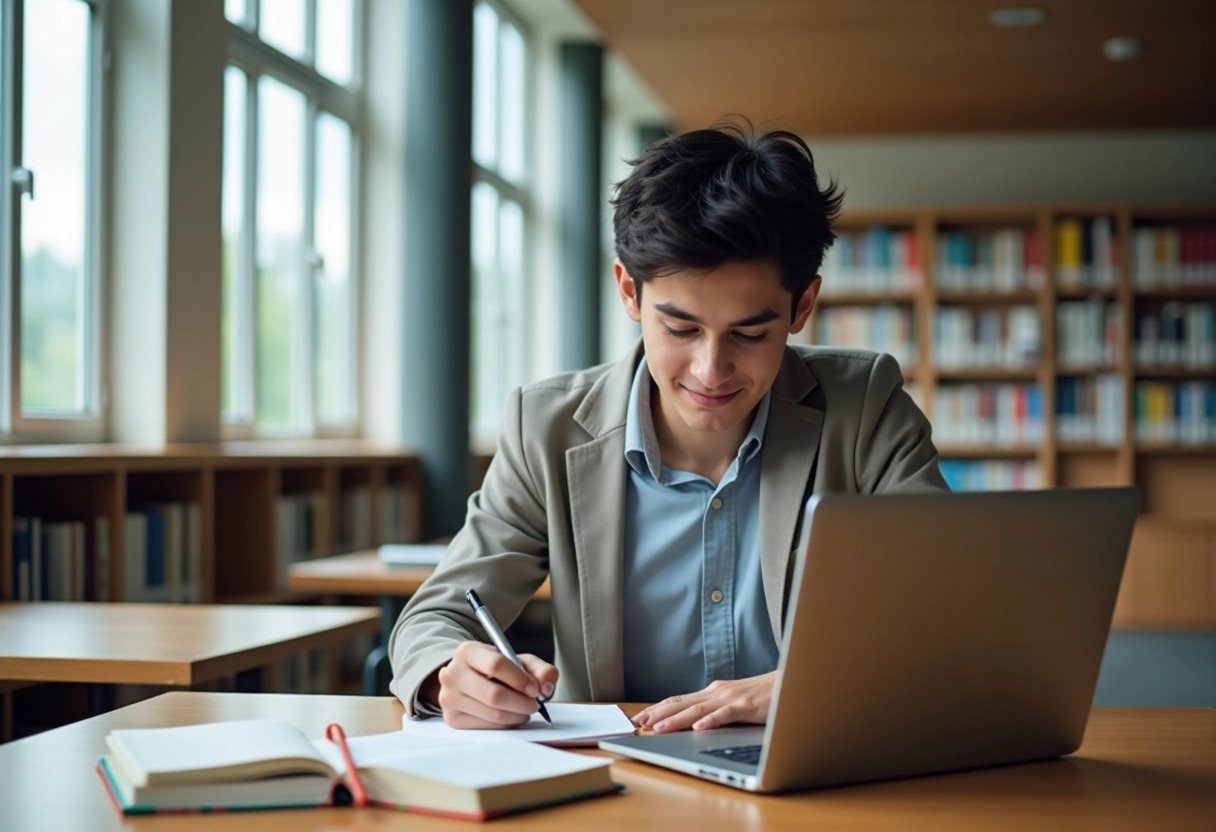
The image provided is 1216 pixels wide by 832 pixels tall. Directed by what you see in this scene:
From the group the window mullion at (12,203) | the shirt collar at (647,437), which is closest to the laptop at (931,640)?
the shirt collar at (647,437)

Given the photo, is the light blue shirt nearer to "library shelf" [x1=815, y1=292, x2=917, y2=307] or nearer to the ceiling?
the ceiling

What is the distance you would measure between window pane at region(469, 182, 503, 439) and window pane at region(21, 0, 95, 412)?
11.9 feet

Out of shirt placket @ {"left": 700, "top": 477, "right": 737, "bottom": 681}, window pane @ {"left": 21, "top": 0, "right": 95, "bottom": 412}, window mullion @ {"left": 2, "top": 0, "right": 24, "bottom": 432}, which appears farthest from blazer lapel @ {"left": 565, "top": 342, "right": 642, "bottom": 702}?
window pane @ {"left": 21, "top": 0, "right": 95, "bottom": 412}

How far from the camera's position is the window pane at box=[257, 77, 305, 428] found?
16.5 feet

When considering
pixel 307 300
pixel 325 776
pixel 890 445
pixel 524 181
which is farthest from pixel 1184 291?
pixel 325 776

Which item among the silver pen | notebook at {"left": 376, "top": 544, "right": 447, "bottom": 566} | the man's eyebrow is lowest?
notebook at {"left": 376, "top": 544, "right": 447, "bottom": 566}

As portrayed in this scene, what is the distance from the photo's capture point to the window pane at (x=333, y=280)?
5566mm

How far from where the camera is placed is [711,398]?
1.59 meters

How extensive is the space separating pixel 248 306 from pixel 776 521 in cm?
362

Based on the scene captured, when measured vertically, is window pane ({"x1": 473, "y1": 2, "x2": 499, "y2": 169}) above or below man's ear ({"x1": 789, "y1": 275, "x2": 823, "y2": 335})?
above

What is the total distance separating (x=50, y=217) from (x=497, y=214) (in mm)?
4217

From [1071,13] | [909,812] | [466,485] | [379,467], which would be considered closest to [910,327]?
[1071,13]

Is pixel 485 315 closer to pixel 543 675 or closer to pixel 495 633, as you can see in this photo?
pixel 495 633

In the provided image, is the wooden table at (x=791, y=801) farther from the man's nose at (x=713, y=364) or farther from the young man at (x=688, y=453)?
the man's nose at (x=713, y=364)
